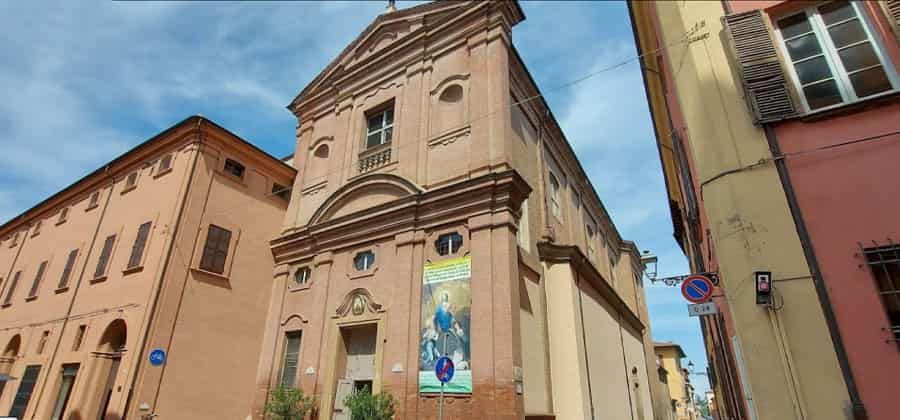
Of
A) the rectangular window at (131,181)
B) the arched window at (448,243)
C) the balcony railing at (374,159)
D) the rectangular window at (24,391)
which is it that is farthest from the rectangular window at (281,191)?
the rectangular window at (24,391)

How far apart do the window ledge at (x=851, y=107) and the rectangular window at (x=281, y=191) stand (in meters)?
14.2

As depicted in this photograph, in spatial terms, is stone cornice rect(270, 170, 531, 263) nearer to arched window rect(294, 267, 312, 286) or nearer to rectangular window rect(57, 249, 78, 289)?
arched window rect(294, 267, 312, 286)

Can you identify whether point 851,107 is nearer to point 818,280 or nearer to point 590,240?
point 818,280

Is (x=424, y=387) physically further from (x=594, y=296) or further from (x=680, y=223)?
(x=680, y=223)

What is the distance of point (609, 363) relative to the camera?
14477 millimetres

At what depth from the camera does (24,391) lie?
13.9m

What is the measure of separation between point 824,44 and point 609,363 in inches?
449

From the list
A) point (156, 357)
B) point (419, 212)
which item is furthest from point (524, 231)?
point (156, 357)

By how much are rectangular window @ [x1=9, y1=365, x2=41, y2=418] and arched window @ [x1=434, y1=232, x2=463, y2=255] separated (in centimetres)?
1336

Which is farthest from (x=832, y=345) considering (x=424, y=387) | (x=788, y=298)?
(x=424, y=387)

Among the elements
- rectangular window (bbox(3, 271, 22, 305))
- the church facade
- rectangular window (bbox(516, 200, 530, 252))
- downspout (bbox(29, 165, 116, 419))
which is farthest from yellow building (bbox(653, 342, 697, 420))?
rectangular window (bbox(3, 271, 22, 305))

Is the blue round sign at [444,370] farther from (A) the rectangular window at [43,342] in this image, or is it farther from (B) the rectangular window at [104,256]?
(A) the rectangular window at [43,342]

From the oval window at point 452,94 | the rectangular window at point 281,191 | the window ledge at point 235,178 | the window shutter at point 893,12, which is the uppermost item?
the oval window at point 452,94

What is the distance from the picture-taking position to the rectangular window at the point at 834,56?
5.14 m
